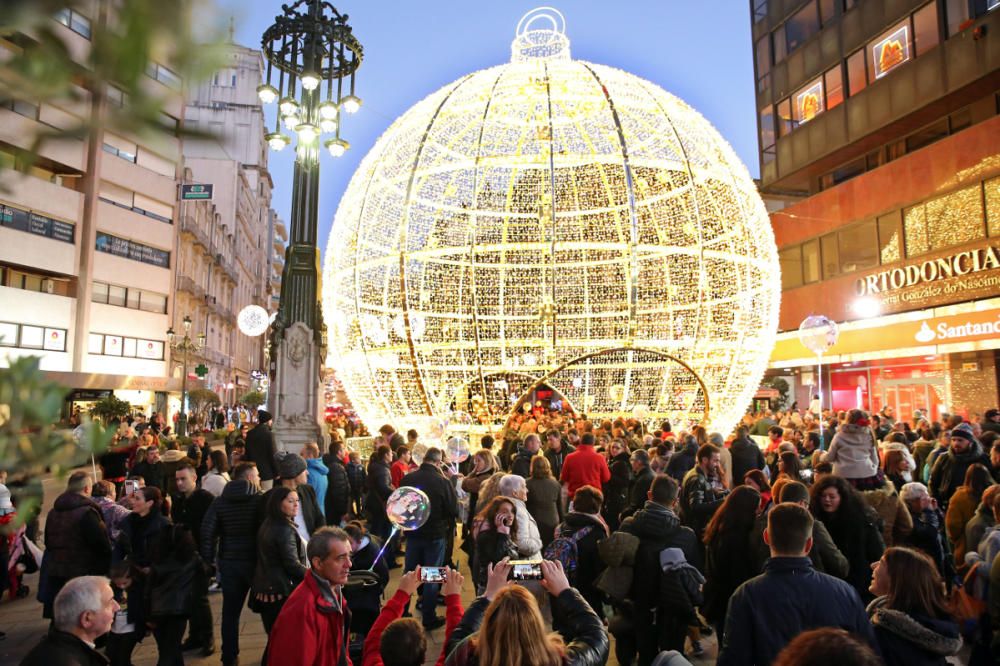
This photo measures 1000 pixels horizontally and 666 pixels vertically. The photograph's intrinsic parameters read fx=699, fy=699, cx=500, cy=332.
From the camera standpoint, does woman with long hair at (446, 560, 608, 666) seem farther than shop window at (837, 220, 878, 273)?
No

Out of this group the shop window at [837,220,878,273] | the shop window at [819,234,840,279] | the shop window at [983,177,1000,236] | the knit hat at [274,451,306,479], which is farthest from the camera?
the shop window at [819,234,840,279]

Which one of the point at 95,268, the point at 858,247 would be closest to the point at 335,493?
the point at 858,247

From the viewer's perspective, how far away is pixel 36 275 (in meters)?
32.1

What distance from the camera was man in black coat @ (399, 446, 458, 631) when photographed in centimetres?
651

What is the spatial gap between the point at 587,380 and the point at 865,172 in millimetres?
18307

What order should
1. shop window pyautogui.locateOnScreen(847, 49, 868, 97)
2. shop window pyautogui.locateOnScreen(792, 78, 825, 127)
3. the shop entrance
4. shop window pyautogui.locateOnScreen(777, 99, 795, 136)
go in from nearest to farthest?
the shop entrance, shop window pyautogui.locateOnScreen(847, 49, 868, 97), shop window pyautogui.locateOnScreen(792, 78, 825, 127), shop window pyautogui.locateOnScreen(777, 99, 795, 136)

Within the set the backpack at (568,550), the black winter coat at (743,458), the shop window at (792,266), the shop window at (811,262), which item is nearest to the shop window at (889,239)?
the shop window at (811,262)

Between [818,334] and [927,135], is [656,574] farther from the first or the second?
[927,135]

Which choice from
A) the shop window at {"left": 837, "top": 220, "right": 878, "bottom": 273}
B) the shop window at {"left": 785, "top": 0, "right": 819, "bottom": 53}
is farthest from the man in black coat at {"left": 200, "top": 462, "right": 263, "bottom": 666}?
the shop window at {"left": 785, "top": 0, "right": 819, "bottom": 53}

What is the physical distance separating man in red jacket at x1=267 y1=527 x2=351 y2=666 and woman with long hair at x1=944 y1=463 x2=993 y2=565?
5164mm

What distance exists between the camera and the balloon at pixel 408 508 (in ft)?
16.9

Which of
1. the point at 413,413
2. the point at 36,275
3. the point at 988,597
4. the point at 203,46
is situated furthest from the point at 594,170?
the point at 36,275

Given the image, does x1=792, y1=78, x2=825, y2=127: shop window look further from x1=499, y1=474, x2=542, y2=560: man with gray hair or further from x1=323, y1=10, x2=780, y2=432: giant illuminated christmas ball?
x1=499, y1=474, x2=542, y2=560: man with gray hair

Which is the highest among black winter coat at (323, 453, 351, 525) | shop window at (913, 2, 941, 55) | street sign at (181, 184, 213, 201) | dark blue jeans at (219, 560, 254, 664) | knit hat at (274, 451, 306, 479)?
shop window at (913, 2, 941, 55)
